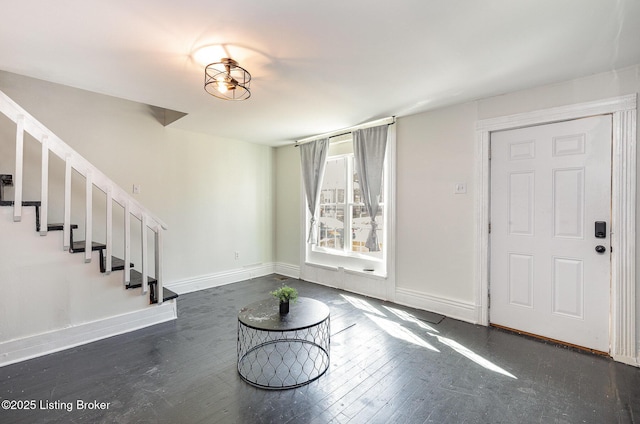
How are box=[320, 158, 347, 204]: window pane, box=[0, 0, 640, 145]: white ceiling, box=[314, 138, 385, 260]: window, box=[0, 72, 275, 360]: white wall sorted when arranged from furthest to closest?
box=[320, 158, 347, 204]: window pane, box=[314, 138, 385, 260]: window, box=[0, 72, 275, 360]: white wall, box=[0, 0, 640, 145]: white ceiling

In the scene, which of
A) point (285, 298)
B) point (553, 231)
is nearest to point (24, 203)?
point (285, 298)

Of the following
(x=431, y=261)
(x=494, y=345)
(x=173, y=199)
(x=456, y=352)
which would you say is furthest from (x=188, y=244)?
(x=494, y=345)

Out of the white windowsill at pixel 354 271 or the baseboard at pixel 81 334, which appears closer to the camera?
the baseboard at pixel 81 334

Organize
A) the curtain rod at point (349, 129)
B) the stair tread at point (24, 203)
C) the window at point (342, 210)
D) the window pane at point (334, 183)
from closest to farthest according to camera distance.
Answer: the stair tread at point (24, 203)
the curtain rod at point (349, 129)
the window at point (342, 210)
the window pane at point (334, 183)

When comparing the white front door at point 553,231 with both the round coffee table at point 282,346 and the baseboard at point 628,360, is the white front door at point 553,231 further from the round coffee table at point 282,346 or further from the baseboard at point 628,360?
the round coffee table at point 282,346

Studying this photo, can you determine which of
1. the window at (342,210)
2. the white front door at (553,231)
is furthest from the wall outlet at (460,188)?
the window at (342,210)

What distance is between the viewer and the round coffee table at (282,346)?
2.14m

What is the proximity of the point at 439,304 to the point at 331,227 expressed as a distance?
206cm

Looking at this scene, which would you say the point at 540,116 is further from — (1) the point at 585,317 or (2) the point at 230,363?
(2) the point at 230,363

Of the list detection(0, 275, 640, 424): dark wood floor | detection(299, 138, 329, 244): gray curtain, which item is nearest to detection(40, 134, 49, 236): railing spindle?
detection(0, 275, 640, 424): dark wood floor

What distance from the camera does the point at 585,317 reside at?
8.71 feet

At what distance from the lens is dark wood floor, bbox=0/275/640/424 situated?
1827 millimetres

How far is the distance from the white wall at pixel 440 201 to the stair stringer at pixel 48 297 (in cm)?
332

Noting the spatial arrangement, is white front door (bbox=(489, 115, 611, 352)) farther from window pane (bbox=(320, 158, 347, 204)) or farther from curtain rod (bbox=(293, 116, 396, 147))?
window pane (bbox=(320, 158, 347, 204))
